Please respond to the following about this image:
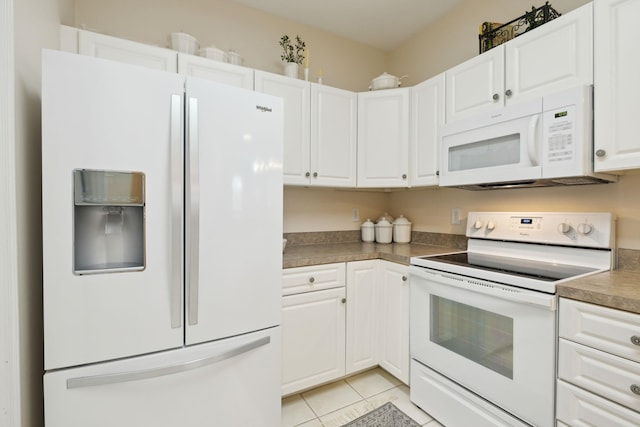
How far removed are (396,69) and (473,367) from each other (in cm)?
261

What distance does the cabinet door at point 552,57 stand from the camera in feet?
4.19

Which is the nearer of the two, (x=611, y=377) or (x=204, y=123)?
(x=611, y=377)

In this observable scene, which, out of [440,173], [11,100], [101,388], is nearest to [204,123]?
[11,100]

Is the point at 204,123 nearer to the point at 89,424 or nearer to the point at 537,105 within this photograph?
the point at 89,424

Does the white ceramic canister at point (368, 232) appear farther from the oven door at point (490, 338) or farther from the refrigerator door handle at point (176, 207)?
the refrigerator door handle at point (176, 207)

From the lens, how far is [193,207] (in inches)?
44.3

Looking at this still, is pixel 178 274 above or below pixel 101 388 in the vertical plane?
above

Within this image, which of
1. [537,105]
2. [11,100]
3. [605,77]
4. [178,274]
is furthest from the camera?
[537,105]

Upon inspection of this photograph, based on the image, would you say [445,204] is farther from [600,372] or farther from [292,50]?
[292,50]

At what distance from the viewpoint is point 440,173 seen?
6.22ft

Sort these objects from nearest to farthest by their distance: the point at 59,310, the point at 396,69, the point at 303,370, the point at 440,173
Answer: the point at 59,310
the point at 303,370
the point at 440,173
the point at 396,69

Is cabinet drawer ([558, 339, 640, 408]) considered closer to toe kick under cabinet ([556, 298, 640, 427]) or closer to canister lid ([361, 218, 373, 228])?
toe kick under cabinet ([556, 298, 640, 427])

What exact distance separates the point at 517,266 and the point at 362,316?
0.97 meters

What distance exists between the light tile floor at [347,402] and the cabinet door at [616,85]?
5.32 ft
